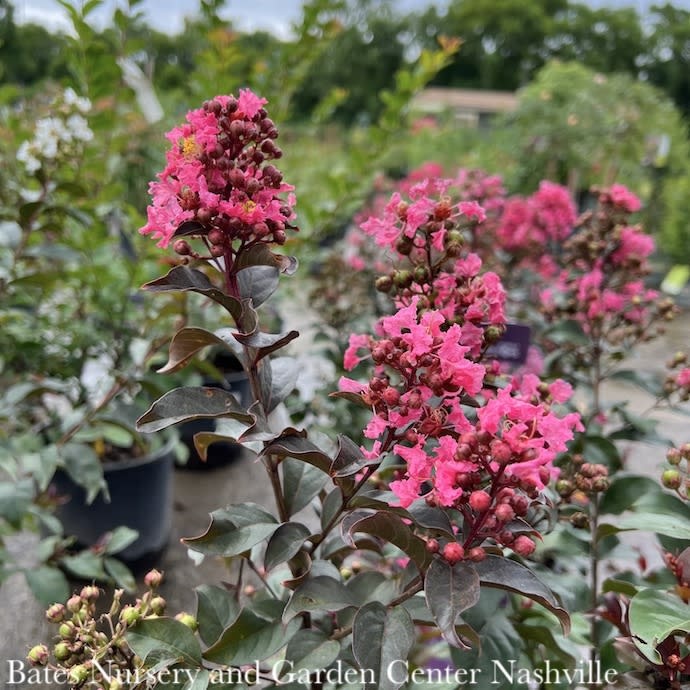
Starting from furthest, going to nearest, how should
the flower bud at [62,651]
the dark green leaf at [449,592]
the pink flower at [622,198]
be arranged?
the pink flower at [622,198] < the flower bud at [62,651] < the dark green leaf at [449,592]

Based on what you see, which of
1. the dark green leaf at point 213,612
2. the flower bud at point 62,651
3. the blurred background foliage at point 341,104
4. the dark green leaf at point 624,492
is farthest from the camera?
the blurred background foliage at point 341,104

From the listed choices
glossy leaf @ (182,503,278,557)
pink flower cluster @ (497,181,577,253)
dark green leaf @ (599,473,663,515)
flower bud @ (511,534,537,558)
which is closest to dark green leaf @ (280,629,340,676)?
glossy leaf @ (182,503,278,557)

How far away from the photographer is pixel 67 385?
138 cm

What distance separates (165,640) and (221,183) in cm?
44

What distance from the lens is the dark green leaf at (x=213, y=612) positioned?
693 mm

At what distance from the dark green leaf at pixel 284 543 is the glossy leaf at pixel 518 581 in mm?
175

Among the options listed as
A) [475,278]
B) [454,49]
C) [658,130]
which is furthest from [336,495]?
[658,130]

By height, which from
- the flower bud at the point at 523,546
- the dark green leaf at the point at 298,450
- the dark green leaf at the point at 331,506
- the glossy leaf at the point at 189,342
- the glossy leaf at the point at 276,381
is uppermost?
the glossy leaf at the point at 189,342

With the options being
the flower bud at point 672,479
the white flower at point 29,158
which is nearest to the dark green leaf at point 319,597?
the flower bud at point 672,479

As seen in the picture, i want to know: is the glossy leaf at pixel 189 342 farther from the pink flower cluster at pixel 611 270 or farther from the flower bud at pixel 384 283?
the pink flower cluster at pixel 611 270

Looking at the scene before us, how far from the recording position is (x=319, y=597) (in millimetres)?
616

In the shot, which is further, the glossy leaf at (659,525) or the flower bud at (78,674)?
the glossy leaf at (659,525)

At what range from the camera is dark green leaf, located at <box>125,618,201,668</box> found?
1.99ft

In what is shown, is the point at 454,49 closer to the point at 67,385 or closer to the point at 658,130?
the point at 67,385
